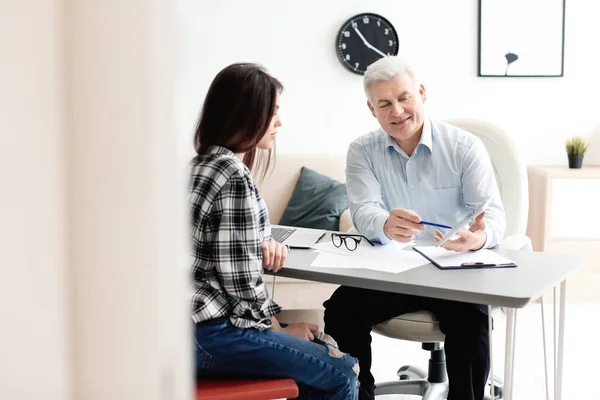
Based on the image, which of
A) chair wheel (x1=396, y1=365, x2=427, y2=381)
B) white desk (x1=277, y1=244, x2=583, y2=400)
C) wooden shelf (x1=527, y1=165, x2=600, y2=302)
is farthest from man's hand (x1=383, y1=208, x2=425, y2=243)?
wooden shelf (x1=527, y1=165, x2=600, y2=302)

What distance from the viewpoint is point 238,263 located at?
131cm

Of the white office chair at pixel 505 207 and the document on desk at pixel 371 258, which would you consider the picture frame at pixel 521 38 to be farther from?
the document on desk at pixel 371 258

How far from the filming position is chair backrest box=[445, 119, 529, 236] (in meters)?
2.32

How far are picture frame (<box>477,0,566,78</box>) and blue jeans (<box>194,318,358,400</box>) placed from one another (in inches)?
108

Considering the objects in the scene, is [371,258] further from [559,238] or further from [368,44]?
[559,238]

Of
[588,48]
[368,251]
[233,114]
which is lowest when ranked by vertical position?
[368,251]

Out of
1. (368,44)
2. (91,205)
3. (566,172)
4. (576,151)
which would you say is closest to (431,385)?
(566,172)

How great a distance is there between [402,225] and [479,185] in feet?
1.19

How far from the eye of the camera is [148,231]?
201 millimetres

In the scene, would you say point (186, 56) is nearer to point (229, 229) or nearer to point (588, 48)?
point (229, 229)

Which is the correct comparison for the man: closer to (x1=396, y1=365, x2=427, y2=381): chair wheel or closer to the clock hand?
(x1=396, y1=365, x2=427, y2=381): chair wheel

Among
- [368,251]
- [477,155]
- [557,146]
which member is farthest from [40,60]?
[557,146]

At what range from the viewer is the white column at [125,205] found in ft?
0.65

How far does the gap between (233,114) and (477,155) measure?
2.75ft
